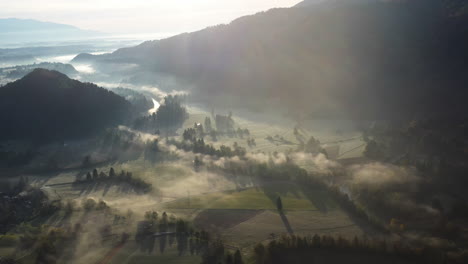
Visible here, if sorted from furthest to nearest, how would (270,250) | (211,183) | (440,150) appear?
(440,150) < (211,183) < (270,250)

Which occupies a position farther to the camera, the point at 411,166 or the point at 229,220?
the point at 411,166

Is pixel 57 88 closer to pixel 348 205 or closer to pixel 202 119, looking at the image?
pixel 202 119

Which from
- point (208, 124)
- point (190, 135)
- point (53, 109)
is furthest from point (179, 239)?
point (53, 109)

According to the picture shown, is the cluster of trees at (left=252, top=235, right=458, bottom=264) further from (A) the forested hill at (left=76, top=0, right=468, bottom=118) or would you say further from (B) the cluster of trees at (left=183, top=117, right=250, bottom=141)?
(A) the forested hill at (left=76, top=0, right=468, bottom=118)

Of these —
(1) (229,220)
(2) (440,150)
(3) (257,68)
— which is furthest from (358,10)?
(1) (229,220)

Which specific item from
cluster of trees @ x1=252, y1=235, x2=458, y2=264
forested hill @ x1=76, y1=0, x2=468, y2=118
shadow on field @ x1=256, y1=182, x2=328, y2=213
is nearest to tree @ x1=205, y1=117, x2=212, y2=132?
forested hill @ x1=76, y1=0, x2=468, y2=118

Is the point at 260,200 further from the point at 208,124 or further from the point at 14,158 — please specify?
the point at 14,158

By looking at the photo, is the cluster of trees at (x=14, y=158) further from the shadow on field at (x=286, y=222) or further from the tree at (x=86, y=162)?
the shadow on field at (x=286, y=222)
